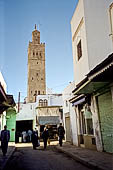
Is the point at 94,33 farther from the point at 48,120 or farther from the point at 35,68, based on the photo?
the point at 35,68

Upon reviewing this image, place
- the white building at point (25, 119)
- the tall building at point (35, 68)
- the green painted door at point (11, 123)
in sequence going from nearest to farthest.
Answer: the green painted door at point (11, 123)
the white building at point (25, 119)
the tall building at point (35, 68)

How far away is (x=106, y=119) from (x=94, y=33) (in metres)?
5.57

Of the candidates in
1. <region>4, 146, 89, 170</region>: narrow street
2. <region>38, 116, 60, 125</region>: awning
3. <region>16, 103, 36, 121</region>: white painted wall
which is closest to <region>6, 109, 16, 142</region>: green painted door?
<region>38, 116, 60, 125</region>: awning

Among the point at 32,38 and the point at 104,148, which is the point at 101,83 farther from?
the point at 32,38

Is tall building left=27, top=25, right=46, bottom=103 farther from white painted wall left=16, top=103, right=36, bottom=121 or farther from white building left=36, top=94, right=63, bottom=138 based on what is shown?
white building left=36, top=94, right=63, bottom=138

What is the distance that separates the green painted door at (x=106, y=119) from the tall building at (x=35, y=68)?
5907 centimetres

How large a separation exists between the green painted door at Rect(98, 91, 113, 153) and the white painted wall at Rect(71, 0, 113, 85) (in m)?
2.55

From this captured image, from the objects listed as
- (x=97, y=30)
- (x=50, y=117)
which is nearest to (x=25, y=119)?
(x=50, y=117)

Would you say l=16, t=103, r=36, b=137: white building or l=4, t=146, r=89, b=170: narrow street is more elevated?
l=16, t=103, r=36, b=137: white building

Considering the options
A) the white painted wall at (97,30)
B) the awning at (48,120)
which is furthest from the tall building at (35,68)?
the white painted wall at (97,30)

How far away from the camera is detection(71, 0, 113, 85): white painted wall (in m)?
11.9

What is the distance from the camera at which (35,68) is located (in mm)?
76438

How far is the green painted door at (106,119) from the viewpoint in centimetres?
929

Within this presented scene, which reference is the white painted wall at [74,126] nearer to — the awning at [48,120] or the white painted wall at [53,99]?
the awning at [48,120]
